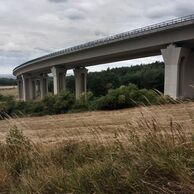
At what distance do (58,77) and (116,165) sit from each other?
65205 millimetres

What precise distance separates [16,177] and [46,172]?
779mm

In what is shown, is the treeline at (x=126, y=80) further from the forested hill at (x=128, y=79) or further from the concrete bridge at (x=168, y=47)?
the concrete bridge at (x=168, y=47)

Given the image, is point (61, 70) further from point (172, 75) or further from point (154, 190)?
point (154, 190)

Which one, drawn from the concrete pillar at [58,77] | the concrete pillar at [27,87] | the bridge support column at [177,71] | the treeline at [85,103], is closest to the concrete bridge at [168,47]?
the bridge support column at [177,71]

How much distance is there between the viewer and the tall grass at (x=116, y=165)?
327cm

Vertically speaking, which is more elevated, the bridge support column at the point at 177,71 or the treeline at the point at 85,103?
the bridge support column at the point at 177,71

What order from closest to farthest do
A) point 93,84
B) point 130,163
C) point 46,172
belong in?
point 130,163 < point 46,172 < point 93,84

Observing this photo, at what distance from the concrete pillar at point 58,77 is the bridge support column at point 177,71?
33.2m

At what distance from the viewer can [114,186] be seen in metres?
3.44

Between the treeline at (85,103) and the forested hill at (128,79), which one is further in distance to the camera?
the forested hill at (128,79)

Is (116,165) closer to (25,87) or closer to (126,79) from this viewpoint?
(126,79)

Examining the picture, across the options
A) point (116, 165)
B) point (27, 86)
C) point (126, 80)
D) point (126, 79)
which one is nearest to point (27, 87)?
point (27, 86)

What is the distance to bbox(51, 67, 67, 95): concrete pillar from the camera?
219 ft

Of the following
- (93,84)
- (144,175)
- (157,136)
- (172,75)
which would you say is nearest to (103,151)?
(157,136)
